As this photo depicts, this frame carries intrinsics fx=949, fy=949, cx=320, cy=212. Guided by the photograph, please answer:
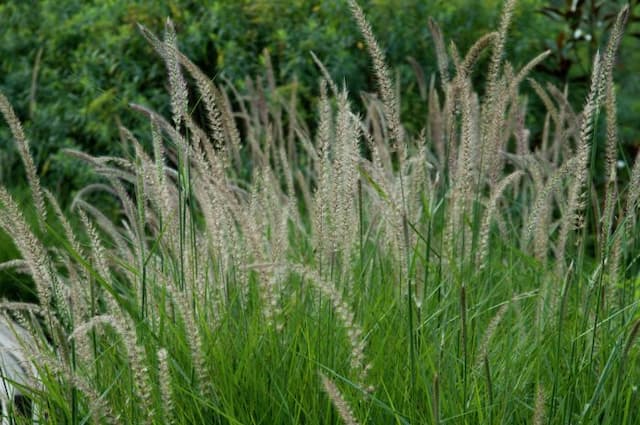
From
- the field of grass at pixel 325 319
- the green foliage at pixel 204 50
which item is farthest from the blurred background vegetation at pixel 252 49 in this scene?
the field of grass at pixel 325 319

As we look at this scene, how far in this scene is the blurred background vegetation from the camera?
6.36 meters

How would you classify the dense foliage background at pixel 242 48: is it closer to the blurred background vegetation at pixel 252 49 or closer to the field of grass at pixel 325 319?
the blurred background vegetation at pixel 252 49

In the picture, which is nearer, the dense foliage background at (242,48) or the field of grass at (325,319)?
the field of grass at (325,319)

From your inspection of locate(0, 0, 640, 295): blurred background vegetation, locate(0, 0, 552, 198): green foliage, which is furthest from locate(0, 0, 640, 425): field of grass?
locate(0, 0, 552, 198): green foliage

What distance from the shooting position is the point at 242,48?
6.72 metres

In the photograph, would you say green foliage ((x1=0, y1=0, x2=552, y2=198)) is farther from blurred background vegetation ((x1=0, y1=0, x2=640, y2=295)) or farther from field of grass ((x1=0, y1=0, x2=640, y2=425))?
field of grass ((x1=0, y1=0, x2=640, y2=425))

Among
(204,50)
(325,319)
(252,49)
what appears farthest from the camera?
(252,49)

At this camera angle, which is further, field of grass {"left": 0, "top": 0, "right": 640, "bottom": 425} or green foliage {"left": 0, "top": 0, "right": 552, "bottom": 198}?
green foliage {"left": 0, "top": 0, "right": 552, "bottom": 198}

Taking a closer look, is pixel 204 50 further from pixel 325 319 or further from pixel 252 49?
pixel 325 319

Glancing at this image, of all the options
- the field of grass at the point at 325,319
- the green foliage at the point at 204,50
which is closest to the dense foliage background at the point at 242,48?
the green foliage at the point at 204,50

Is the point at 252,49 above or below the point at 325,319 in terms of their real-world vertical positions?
above

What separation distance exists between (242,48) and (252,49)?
158 millimetres

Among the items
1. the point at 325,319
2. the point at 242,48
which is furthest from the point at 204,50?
the point at 325,319

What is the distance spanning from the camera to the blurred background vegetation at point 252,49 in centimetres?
636
